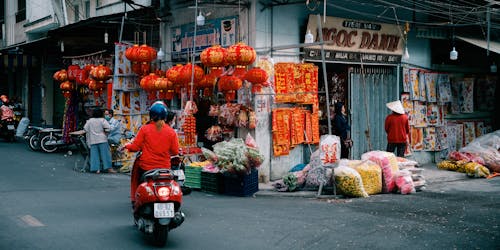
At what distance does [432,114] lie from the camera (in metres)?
16.3

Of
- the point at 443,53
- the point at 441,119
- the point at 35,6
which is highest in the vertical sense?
the point at 35,6

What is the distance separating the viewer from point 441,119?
16.6m

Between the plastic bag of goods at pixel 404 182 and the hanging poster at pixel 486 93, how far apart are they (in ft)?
24.5

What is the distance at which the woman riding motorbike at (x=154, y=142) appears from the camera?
23.8 ft

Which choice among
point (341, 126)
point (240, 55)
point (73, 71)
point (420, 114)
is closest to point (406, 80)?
point (420, 114)

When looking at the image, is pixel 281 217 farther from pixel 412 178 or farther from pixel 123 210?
pixel 412 178

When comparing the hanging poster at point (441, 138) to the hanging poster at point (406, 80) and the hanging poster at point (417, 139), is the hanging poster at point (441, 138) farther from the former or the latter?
the hanging poster at point (406, 80)

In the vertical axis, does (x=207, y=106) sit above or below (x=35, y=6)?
below

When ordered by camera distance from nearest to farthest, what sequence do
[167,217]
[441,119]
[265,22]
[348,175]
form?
[167,217] < [348,175] < [265,22] < [441,119]

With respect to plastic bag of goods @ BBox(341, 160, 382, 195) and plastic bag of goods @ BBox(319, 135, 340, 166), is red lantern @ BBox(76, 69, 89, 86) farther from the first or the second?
plastic bag of goods @ BBox(341, 160, 382, 195)

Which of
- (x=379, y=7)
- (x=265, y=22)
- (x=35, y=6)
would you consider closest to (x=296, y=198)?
(x=265, y=22)

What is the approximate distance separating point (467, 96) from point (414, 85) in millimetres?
2410

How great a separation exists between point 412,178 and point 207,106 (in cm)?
541

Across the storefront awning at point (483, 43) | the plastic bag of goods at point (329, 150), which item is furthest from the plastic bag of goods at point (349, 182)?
the storefront awning at point (483, 43)
